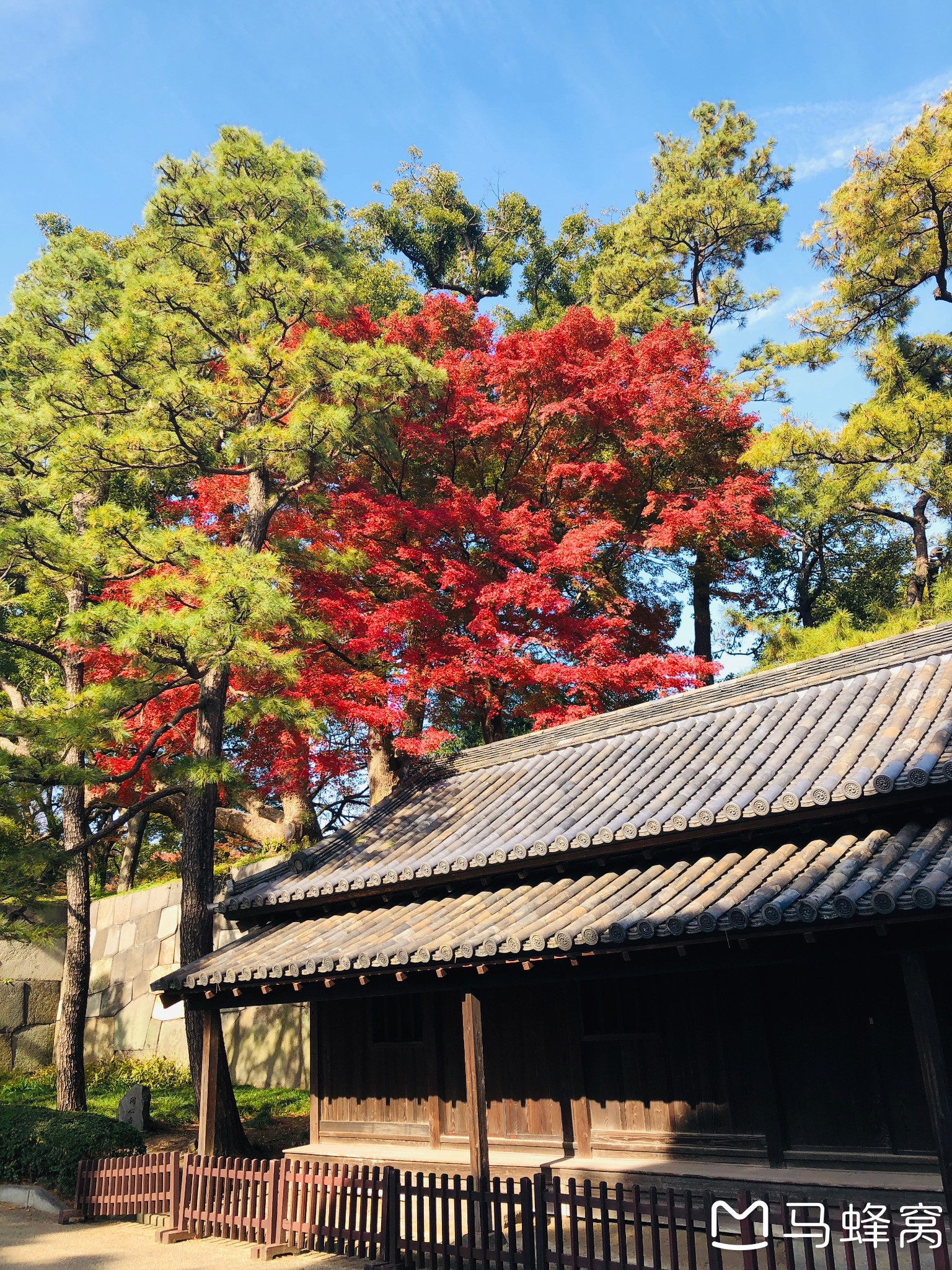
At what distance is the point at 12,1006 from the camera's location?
21.0 m

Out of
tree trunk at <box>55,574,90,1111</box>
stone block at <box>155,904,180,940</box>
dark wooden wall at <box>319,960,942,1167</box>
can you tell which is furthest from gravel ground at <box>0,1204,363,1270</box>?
stone block at <box>155,904,180,940</box>

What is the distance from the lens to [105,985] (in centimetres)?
2223

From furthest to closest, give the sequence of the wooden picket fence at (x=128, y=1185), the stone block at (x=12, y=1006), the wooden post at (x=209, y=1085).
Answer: the stone block at (x=12, y=1006) → the wooden post at (x=209, y=1085) → the wooden picket fence at (x=128, y=1185)

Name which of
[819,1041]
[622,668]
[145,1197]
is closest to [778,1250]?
[819,1041]

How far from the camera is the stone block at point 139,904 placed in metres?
22.1

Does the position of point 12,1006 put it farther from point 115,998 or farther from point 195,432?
point 195,432

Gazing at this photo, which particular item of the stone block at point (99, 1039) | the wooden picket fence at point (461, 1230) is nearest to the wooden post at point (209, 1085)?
the wooden picket fence at point (461, 1230)

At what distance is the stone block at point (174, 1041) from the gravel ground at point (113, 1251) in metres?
8.09

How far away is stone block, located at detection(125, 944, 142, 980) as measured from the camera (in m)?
21.5

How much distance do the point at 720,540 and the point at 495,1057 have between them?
16788 millimetres

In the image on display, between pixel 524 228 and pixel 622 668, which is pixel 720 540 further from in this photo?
pixel 524 228

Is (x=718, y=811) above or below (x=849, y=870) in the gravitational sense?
above

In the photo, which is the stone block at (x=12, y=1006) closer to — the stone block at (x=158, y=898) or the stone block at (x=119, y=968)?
the stone block at (x=119, y=968)

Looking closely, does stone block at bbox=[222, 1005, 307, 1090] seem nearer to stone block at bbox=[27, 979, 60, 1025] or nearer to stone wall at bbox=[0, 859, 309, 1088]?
stone wall at bbox=[0, 859, 309, 1088]
